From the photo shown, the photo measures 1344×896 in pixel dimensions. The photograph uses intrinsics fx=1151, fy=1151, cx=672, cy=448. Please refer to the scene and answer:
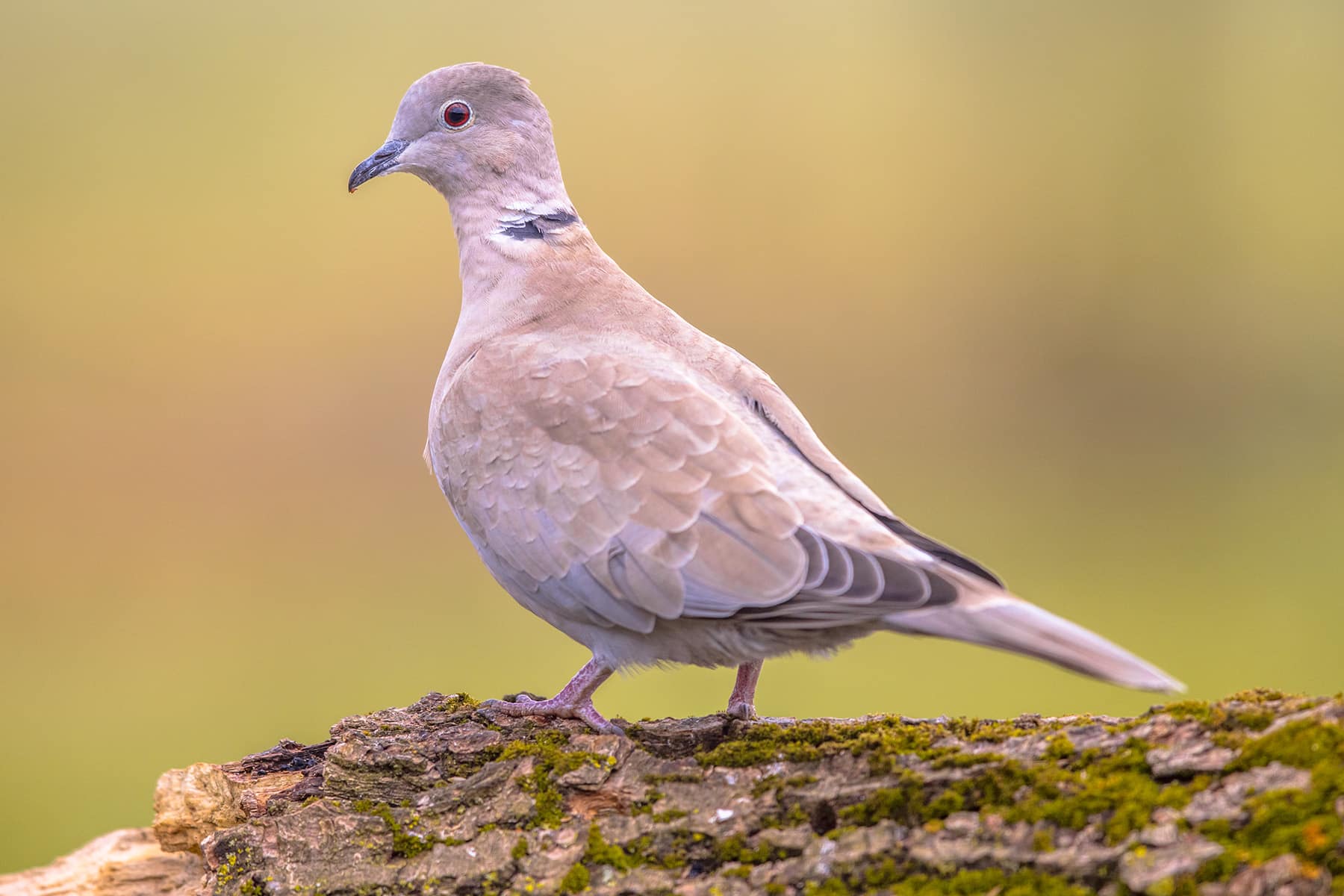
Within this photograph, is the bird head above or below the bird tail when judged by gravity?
above

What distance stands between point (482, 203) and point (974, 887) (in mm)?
2996

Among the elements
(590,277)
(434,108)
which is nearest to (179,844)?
(590,277)

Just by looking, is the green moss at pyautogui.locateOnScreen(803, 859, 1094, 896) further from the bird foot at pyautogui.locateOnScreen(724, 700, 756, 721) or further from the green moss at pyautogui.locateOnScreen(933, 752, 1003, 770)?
the bird foot at pyautogui.locateOnScreen(724, 700, 756, 721)

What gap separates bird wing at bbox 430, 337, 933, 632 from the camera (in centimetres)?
285

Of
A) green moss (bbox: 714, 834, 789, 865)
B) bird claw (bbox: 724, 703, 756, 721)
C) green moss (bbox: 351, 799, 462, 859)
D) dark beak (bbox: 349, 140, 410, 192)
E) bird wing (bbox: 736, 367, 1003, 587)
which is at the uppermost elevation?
dark beak (bbox: 349, 140, 410, 192)

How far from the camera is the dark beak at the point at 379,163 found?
14.3ft

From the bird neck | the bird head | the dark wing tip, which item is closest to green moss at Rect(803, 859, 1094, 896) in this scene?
the dark wing tip

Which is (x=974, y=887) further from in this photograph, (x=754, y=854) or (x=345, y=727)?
(x=345, y=727)

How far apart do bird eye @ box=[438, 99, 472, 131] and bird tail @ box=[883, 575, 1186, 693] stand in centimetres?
265

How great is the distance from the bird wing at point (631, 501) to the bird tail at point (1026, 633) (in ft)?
0.22

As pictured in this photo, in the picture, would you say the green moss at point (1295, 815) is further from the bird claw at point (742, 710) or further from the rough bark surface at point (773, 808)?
the bird claw at point (742, 710)

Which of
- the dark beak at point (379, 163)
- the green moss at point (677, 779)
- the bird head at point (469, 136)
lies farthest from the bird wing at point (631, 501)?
the dark beak at point (379, 163)

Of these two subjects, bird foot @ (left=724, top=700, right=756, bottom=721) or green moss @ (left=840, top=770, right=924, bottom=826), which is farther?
bird foot @ (left=724, top=700, right=756, bottom=721)

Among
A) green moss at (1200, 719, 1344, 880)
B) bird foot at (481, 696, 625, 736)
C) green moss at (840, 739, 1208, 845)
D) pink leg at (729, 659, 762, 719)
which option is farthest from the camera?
pink leg at (729, 659, 762, 719)
